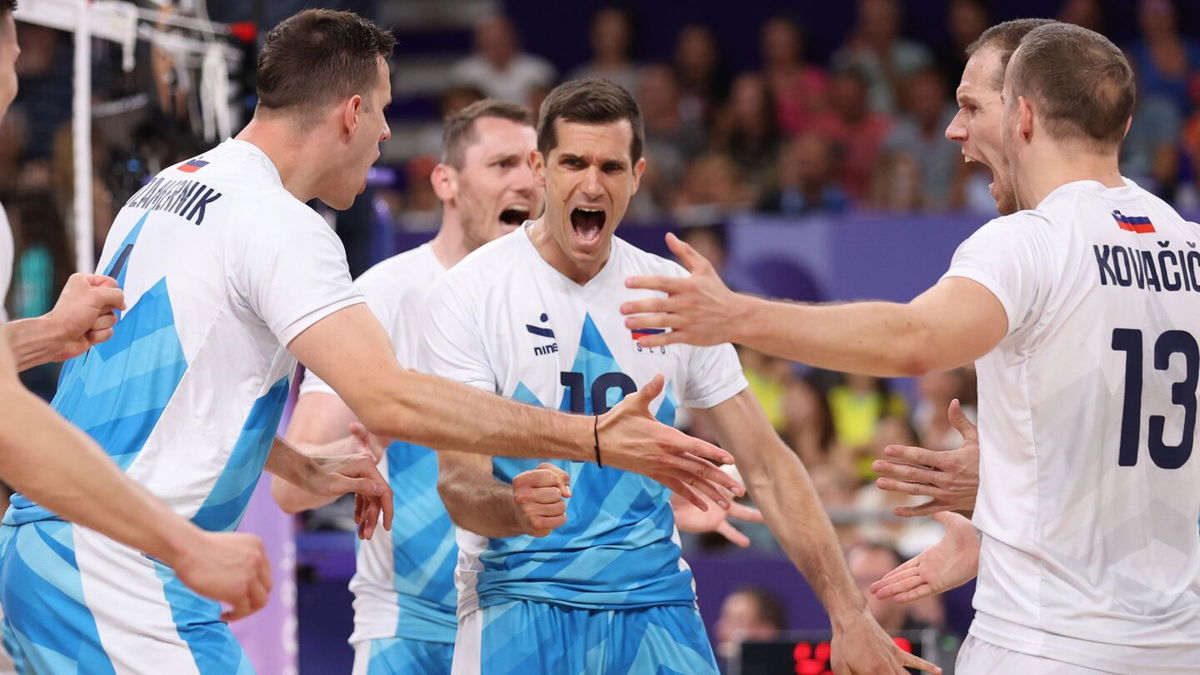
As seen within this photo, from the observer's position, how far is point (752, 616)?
7516 mm

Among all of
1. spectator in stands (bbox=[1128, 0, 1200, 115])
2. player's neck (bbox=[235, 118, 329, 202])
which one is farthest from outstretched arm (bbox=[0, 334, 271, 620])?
spectator in stands (bbox=[1128, 0, 1200, 115])

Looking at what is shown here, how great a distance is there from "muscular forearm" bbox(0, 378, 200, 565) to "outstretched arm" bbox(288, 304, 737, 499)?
0.76 meters

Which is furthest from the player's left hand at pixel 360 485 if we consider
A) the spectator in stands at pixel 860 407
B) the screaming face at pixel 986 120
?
the spectator in stands at pixel 860 407

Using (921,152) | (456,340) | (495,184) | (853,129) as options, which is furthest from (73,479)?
(853,129)

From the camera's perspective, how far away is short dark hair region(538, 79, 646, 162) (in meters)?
4.90

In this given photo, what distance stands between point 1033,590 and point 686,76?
10.7 m

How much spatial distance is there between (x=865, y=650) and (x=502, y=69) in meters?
10.2

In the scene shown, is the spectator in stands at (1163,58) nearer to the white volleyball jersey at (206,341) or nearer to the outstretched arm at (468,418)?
the outstretched arm at (468,418)

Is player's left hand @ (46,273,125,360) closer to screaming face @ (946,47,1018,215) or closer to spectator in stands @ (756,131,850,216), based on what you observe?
screaming face @ (946,47,1018,215)

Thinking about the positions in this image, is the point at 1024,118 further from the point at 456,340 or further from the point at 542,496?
the point at 456,340

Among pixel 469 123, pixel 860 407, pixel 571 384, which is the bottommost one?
pixel 571 384

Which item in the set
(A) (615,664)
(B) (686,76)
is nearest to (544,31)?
(B) (686,76)

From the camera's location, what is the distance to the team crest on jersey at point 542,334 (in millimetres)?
4609

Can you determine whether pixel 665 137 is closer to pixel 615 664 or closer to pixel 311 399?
pixel 311 399
